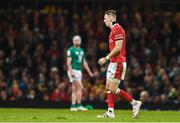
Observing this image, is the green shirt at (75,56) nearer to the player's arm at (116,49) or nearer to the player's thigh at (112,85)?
the player's thigh at (112,85)

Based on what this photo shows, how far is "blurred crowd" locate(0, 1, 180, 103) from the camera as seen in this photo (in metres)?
28.3

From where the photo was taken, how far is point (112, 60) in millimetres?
17641

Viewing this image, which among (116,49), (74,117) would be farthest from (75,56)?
(116,49)

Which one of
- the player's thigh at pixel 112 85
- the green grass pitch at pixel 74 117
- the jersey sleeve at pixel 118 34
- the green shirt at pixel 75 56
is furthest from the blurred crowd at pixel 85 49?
the jersey sleeve at pixel 118 34

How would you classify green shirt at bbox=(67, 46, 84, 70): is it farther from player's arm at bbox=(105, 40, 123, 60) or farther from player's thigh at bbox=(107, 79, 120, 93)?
player's arm at bbox=(105, 40, 123, 60)

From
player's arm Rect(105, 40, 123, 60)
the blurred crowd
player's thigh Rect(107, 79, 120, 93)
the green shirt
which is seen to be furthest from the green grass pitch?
the blurred crowd

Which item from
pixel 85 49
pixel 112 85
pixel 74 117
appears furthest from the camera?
pixel 85 49

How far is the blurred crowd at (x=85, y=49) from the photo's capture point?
28.3 meters

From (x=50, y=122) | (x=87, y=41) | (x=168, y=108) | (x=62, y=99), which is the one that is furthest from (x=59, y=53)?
(x=50, y=122)

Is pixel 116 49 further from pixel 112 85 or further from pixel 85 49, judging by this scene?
pixel 85 49

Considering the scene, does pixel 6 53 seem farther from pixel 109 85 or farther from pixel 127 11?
pixel 109 85

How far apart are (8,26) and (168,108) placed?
31.2 feet

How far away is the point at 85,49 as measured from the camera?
32.1m

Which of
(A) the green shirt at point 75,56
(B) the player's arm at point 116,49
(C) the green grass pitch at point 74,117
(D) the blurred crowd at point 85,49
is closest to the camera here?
(C) the green grass pitch at point 74,117
